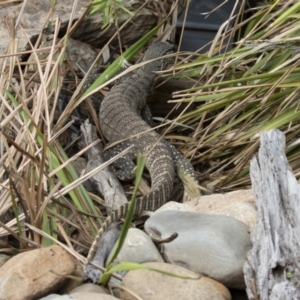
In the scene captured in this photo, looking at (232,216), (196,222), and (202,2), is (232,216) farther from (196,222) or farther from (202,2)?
(202,2)

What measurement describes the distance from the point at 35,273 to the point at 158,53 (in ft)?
11.0

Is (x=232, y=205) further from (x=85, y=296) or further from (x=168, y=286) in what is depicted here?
(x=85, y=296)

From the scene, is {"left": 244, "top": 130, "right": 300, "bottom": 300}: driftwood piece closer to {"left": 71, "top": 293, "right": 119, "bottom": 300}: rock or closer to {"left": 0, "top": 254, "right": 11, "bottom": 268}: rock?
{"left": 71, "top": 293, "right": 119, "bottom": 300}: rock

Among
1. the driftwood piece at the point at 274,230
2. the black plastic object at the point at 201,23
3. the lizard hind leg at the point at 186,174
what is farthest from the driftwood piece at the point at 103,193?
the black plastic object at the point at 201,23

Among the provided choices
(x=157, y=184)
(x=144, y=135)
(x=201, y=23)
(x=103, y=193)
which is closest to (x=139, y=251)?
(x=103, y=193)

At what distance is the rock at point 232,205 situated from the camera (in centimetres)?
352

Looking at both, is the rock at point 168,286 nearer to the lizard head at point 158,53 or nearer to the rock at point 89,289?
the rock at point 89,289

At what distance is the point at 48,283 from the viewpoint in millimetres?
3021

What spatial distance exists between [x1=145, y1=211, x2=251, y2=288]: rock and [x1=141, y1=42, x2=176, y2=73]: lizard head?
2.84 meters

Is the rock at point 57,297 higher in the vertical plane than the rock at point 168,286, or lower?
lower

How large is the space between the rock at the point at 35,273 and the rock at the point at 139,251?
11.4 inches

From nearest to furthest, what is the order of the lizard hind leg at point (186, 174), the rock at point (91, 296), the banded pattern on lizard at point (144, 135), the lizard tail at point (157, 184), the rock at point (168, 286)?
the rock at point (91, 296) → the rock at point (168, 286) → the lizard tail at point (157, 184) → the banded pattern on lizard at point (144, 135) → the lizard hind leg at point (186, 174)

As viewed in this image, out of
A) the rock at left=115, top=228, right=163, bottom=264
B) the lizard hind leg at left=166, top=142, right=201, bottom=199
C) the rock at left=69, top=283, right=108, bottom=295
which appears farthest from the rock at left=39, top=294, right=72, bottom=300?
the lizard hind leg at left=166, top=142, right=201, bottom=199

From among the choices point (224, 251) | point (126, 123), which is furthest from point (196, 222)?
point (126, 123)
